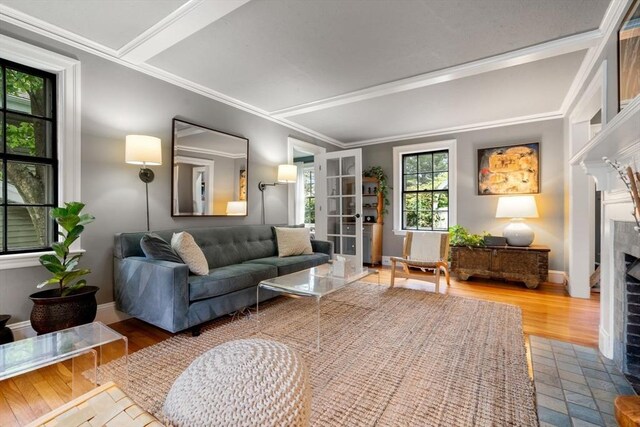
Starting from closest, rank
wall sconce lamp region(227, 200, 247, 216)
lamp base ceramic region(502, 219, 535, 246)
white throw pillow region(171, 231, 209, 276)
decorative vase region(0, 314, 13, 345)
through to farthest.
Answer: decorative vase region(0, 314, 13, 345) → white throw pillow region(171, 231, 209, 276) → wall sconce lamp region(227, 200, 247, 216) → lamp base ceramic region(502, 219, 535, 246)

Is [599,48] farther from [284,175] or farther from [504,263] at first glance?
[284,175]

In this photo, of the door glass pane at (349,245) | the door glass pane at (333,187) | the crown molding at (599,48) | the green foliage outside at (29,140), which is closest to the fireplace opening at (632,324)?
the crown molding at (599,48)

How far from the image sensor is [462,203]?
478 cm

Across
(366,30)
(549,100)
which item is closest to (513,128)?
(549,100)

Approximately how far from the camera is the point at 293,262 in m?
3.25

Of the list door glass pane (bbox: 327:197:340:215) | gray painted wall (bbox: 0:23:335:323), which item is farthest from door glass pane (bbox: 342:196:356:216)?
gray painted wall (bbox: 0:23:335:323)

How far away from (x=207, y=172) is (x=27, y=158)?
4.90 ft

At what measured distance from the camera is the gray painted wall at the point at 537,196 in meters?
4.11

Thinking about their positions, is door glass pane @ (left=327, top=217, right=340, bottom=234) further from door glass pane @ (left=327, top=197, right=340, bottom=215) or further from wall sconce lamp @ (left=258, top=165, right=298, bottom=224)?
wall sconce lamp @ (left=258, top=165, right=298, bottom=224)

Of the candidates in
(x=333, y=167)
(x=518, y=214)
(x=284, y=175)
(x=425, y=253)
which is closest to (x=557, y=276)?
(x=518, y=214)

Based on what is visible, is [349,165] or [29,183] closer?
[29,183]

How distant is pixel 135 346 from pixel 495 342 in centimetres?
272

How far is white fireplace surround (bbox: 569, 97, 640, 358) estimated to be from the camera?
5.13ft

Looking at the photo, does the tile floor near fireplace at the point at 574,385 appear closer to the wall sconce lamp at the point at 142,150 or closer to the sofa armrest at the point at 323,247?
the sofa armrest at the point at 323,247
